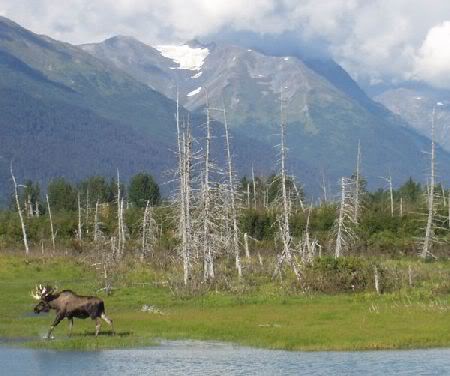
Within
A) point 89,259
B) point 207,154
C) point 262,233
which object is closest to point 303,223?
point 262,233

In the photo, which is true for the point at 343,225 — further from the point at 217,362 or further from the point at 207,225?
the point at 217,362

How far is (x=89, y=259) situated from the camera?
8238cm

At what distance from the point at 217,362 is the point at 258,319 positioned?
12.5 m

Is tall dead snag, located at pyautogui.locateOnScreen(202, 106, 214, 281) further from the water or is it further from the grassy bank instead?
the water

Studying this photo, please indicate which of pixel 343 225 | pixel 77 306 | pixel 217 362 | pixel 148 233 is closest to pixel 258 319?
pixel 77 306

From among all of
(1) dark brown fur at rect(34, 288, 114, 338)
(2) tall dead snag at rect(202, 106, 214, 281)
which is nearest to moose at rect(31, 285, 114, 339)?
(1) dark brown fur at rect(34, 288, 114, 338)

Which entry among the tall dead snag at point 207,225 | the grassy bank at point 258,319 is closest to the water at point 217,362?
the grassy bank at point 258,319

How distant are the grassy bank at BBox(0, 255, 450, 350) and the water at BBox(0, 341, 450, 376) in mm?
1476

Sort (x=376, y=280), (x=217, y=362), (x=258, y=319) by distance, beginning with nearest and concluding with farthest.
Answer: (x=217, y=362), (x=258, y=319), (x=376, y=280)

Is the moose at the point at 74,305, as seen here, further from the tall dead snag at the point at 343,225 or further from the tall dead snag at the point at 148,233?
the tall dead snag at the point at 148,233

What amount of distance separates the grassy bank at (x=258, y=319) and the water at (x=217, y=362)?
4.84 feet

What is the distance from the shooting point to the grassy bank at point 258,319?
35.4 m

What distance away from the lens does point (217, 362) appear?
3075 cm

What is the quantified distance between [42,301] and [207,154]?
29853 millimetres
